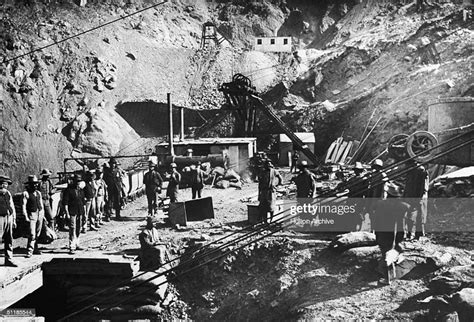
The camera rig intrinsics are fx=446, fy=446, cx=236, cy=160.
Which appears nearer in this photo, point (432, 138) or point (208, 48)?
point (432, 138)

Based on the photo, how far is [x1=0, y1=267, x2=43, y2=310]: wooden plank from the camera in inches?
289

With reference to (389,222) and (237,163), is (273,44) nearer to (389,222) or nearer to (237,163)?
(237,163)

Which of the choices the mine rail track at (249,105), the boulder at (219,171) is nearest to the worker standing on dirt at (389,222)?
the boulder at (219,171)

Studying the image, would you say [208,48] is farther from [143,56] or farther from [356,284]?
[356,284]

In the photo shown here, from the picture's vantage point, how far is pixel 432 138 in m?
11.4

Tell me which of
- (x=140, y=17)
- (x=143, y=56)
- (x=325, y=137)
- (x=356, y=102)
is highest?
(x=140, y=17)

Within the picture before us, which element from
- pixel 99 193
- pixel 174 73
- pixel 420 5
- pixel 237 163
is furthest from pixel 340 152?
pixel 420 5

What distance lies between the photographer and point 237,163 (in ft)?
67.1

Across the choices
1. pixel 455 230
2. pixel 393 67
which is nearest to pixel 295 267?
pixel 455 230

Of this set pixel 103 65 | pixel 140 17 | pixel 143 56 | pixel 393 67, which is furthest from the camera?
pixel 140 17

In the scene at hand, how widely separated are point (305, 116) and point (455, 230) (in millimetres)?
17746

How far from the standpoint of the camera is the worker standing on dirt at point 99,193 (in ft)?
36.4

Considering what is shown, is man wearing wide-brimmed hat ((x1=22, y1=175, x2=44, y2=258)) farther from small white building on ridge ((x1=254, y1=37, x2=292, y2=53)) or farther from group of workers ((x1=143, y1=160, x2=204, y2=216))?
small white building on ridge ((x1=254, y1=37, x2=292, y2=53))

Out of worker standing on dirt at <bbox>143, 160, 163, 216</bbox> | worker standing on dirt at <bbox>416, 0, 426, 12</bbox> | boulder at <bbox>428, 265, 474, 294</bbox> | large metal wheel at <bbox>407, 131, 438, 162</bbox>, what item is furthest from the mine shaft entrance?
boulder at <bbox>428, 265, 474, 294</bbox>
